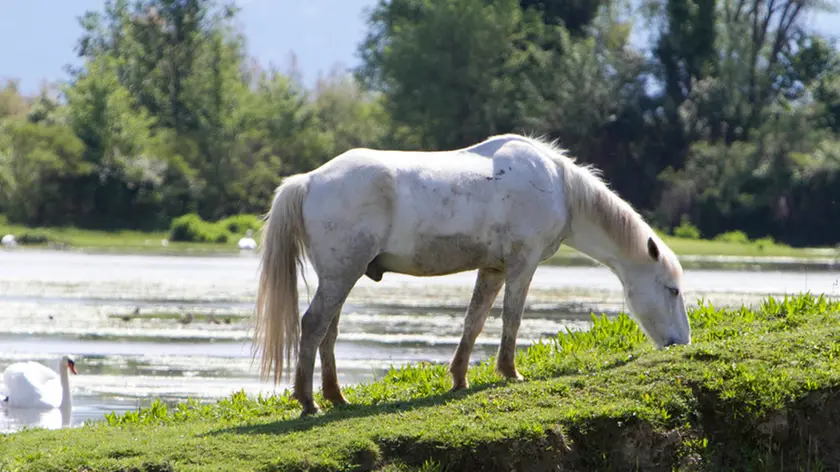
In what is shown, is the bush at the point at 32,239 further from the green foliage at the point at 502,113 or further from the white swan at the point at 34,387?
the white swan at the point at 34,387

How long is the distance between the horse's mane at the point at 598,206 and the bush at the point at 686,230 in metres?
38.3

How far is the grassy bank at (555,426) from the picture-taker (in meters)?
7.89

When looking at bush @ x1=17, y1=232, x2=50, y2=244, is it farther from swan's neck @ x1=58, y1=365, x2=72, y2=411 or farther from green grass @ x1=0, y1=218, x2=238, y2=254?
swan's neck @ x1=58, y1=365, x2=72, y2=411

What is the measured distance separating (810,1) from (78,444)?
5160cm

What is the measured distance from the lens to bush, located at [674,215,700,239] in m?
48.2

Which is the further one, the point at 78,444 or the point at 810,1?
A: the point at 810,1

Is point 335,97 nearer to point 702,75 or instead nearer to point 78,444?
point 702,75

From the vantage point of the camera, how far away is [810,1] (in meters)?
55.2

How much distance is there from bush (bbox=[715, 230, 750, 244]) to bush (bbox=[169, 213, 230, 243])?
58.6 feet

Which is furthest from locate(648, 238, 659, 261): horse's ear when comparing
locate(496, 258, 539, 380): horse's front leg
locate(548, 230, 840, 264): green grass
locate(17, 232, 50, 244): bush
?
locate(17, 232, 50, 244): bush

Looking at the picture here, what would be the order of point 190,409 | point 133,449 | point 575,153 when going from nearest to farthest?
point 133,449, point 190,409, point 575,153

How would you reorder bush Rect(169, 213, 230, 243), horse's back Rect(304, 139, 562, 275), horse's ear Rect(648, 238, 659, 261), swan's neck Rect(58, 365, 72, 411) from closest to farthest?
horse's back Rect(304, 139, 562, 275), horse's ear Rect(648, 238, 659, 261), swan's neck Rect(58, 365, 72, 411), bush Rect(169, 213, 230, 243)

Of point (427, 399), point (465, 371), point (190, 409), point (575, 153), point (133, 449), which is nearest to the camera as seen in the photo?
point (133, 449)

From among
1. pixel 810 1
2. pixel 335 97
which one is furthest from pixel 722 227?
pixel 335 97
